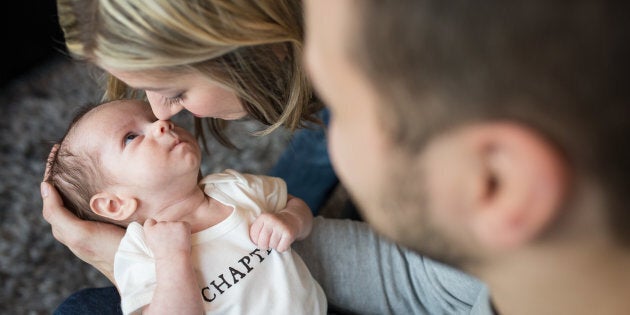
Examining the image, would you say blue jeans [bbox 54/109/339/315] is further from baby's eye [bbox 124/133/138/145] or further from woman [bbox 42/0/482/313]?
baby's eye [bbox 124/133/138/145]

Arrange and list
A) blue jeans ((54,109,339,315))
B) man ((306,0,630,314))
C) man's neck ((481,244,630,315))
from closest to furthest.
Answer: man ((306,0,630,314))
man's neck ((481,244,630,315))
blue jeans ((54,109,339,315))

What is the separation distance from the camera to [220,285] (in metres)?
1.02

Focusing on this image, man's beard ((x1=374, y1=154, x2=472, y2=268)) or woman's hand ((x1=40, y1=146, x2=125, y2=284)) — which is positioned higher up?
man's beard ((x1=374, y1=154, x2=472, y2=268))

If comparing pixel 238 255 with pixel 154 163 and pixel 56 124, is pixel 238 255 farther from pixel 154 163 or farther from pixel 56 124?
pixel 56 124

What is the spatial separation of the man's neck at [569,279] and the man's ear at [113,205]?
24.0 inches

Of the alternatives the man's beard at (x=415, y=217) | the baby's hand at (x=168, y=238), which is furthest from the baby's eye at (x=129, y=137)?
the man's beard at (x=415, y=217)

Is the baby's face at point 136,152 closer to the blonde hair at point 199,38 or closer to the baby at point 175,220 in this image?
the baby at point 175,220

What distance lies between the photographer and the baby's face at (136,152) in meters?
1.06

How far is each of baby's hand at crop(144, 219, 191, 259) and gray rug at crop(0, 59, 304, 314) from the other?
1.42 ft

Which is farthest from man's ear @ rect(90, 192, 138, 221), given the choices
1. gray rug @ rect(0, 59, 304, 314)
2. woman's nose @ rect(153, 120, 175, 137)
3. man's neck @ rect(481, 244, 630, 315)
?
man's neck @ rect(481, 244, 630, 315)

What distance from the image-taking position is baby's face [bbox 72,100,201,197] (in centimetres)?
106

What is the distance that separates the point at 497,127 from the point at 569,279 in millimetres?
190

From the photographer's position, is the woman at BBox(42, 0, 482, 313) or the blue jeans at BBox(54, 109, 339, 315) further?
the blue jeans at BBox(54, 109, 339, 315)

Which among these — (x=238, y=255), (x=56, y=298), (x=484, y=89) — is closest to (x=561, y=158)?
(x=484, y=89)
